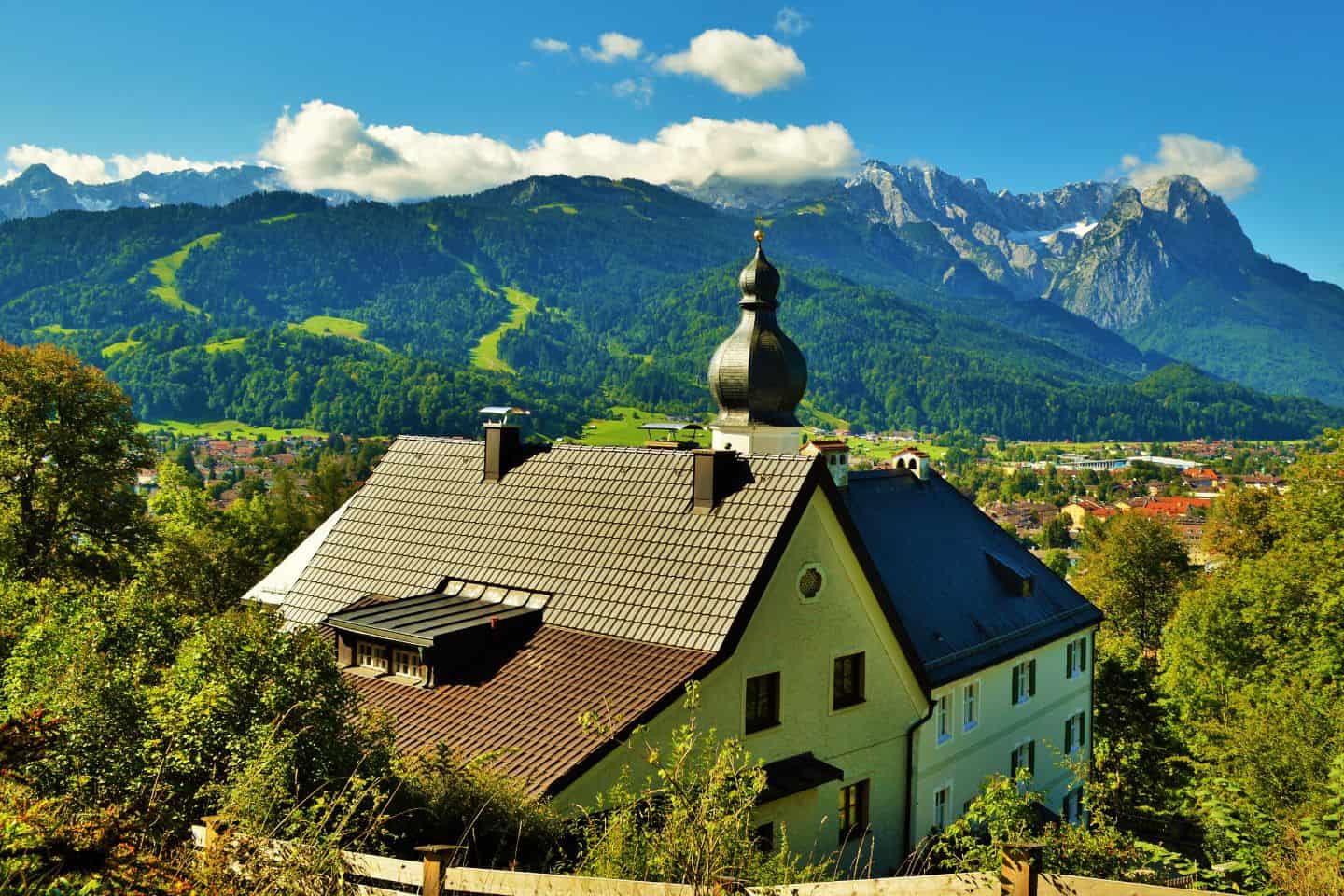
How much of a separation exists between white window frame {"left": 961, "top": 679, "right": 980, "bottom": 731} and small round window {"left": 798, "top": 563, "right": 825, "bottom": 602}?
7586 mm

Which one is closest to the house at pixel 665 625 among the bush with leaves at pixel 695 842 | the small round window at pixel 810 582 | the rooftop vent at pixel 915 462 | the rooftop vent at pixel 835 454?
the small round window at pixel 810 582

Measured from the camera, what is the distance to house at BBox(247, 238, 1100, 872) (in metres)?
15.4

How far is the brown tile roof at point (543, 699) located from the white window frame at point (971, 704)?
10.4 meters

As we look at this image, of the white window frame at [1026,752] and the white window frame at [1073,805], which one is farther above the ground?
the white window frame at [1026,752]

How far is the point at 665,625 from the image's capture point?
1627cm

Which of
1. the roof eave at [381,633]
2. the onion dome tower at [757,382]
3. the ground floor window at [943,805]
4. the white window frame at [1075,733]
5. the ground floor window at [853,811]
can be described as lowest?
the white window frame at [1075,733]

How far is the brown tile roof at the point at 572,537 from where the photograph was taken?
54.5ft

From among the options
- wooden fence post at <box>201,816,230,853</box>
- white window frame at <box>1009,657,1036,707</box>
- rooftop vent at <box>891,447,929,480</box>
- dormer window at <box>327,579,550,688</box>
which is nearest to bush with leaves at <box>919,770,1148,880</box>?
wooden fence post at <box>201,816,230,853</box>

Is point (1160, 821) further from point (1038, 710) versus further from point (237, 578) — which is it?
point (237, 578)

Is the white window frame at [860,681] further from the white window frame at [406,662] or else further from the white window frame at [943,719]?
the white window frame at [406,662]

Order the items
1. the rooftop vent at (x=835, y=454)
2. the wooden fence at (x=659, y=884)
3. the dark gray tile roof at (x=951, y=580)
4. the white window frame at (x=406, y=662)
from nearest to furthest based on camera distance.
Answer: the wooden fence at (x=659, y=884), the white window frame at (x=406, y=662), the dark gray tile roof at (x=951, y=580), the rooftop vent at (x=835, y=454)

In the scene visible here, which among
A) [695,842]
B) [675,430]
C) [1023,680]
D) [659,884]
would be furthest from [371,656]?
[1023,680]

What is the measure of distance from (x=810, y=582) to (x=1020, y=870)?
38.4 feet

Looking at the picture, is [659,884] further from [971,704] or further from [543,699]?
[971,704]
